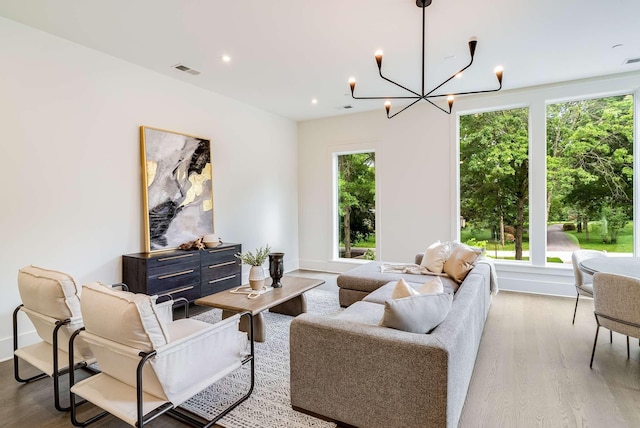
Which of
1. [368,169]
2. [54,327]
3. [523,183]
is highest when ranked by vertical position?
[368,169]

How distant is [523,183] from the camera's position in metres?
5.00

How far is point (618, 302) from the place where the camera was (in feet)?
7.88

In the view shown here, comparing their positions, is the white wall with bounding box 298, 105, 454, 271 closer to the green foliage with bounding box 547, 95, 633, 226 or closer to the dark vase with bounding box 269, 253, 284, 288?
the green foliage with bounding box 547, 95, 633, 226

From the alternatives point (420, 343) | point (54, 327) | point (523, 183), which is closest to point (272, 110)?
point (523, 183)

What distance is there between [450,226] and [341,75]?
298 centimetres

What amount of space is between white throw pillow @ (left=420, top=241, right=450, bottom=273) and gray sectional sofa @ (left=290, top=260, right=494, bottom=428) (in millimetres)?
1827

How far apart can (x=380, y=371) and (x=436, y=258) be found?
2610mm

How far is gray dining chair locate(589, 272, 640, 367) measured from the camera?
7.61 ft

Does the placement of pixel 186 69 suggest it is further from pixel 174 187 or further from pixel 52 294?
pixel 52 294

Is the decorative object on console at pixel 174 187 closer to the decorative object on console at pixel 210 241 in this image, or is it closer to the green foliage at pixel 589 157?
the decorative object on console at pixel 210 241

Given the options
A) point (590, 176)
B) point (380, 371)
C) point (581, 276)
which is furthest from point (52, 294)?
point (590, 176)

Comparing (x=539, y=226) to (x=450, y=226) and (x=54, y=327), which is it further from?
(x=54, y=327)

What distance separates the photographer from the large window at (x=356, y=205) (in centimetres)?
627

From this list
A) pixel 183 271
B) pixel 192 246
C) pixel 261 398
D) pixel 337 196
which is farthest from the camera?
pixel 337 196
